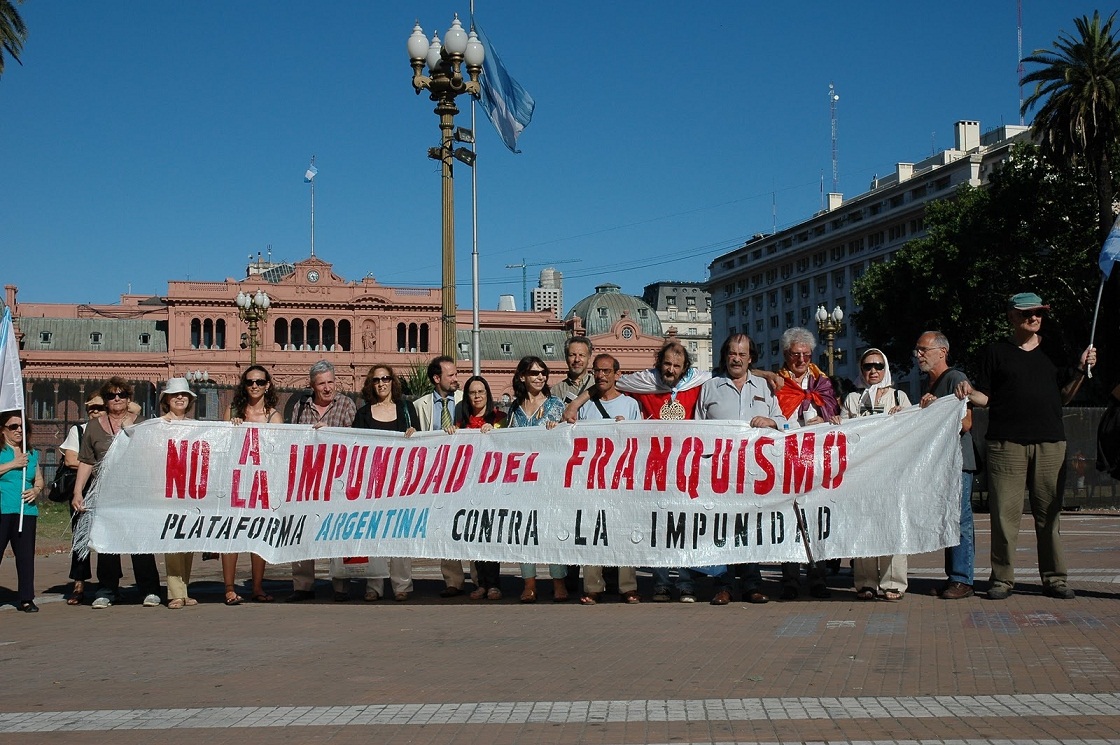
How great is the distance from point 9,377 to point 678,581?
564cm

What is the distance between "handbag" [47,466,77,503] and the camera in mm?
9734

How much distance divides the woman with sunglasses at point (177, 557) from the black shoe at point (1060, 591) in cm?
660

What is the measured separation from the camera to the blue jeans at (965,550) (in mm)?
8500

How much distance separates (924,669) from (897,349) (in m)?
52.5

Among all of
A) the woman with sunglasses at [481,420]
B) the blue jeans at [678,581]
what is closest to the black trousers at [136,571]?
the woman with sunglasses at [481,420]

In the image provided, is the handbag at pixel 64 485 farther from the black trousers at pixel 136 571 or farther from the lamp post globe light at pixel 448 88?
the lamp post globe light at pixel 448 88

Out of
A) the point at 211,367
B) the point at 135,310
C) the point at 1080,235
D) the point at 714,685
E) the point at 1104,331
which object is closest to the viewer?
the point at 714,685

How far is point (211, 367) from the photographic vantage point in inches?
3250

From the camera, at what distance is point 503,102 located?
681 inches

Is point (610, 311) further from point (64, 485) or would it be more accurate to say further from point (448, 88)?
point (64, 485)

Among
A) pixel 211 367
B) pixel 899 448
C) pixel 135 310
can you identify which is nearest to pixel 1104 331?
pixel 899 448

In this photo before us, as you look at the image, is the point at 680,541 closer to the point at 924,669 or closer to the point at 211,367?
the point at 924,669

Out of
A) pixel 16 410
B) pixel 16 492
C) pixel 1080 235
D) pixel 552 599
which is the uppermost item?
pixel 1080 235

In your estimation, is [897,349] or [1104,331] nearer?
[1104,331]
